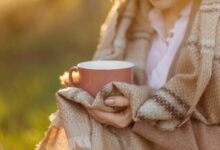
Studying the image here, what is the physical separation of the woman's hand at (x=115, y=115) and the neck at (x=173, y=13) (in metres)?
0.36

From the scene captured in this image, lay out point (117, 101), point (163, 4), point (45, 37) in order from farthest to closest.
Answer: point (45, 37) → point (163, 4) → point (117, 101)

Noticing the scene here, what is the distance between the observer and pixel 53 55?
135 inches

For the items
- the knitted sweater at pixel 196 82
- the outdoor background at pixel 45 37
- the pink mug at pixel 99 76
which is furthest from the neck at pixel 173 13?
the outdoor background at pixel 45 37

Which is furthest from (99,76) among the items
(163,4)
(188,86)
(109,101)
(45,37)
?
(45,37)

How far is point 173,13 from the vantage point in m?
0.91

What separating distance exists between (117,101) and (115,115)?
5 centimetres

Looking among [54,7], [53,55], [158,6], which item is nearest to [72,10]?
[54,7]

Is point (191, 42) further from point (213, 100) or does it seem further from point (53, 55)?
point (53, 55)

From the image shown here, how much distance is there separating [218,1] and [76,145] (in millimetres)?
499

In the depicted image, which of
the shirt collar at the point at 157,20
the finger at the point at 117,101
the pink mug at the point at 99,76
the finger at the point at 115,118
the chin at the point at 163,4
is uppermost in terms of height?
the chin at the point at 163,4

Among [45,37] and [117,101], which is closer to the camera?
[117,101]

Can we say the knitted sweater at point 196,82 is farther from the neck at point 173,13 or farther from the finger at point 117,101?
the neck at point 173,13

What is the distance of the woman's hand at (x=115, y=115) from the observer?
68 centimetres

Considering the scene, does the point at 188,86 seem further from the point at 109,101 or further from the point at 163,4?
the point at 163,4
